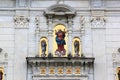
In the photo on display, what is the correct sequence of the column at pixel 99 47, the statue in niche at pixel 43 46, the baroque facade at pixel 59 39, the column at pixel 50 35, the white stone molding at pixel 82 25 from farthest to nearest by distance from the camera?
the white stone molding at pixel 82 25
the column at pixel 50 35
the statue in niche at pixel 43 46
the column at pixel 99 47
the baroque facade at pixel 59 39

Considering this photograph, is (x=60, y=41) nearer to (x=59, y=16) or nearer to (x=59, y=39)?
(x=59, y=39)

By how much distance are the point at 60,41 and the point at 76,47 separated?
2.79ft

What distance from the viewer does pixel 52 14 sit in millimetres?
23016

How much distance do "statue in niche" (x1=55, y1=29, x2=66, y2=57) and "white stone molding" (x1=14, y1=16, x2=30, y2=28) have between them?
159 cm

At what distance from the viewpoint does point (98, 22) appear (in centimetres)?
2312

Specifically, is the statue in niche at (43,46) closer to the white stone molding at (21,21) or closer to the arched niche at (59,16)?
the arched niche at (59,16)

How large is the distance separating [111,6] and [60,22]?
2770 millimetres

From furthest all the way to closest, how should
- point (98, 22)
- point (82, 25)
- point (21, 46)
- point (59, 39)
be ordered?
point (98, 22) → point (82, 25) → point (59, 39) → point (21, 46)

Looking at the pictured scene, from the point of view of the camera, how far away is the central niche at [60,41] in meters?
22.7

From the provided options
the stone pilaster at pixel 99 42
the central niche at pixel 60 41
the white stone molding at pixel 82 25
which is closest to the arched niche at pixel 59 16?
the central niche at pixel 60 41

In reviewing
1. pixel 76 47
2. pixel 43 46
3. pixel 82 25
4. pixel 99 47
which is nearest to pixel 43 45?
pixel 43 46

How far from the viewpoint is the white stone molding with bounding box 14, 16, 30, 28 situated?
75.5 ft

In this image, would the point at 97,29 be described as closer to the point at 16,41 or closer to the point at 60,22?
the point at 60,22

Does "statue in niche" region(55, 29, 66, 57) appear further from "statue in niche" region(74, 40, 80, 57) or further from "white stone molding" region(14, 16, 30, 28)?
"white stone molding" region(14, 16, 30, 28)
